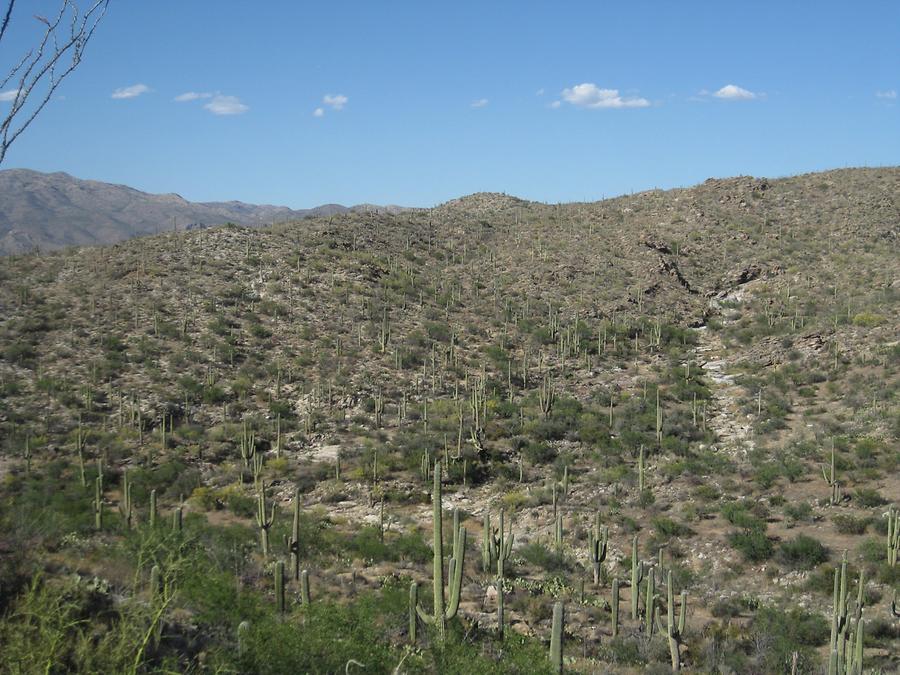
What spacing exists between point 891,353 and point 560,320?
1446 cm

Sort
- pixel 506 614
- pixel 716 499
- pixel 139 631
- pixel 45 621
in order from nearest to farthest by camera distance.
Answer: pixel 45 621
pixel 139 631
pixel 506 614
pixel 716 499

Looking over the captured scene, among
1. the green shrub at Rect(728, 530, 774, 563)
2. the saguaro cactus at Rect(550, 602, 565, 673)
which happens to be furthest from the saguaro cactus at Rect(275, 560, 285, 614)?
the green shrub at Rect(728, 530, 774, 563)

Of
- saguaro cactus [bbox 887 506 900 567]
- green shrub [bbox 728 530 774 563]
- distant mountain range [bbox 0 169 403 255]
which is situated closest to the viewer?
saguaro cactus [bbox 887 506 900 567]

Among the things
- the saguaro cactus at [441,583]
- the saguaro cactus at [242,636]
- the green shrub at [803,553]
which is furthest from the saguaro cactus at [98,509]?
the green shrub at [803,553]

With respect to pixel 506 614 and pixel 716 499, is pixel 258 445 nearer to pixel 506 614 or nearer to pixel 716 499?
pixel 506 614

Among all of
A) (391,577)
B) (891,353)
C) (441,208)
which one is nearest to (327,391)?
(391,577)

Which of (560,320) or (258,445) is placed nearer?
(258,445)

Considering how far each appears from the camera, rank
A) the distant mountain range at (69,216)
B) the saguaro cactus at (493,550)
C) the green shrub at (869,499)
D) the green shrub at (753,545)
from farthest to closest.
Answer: the distant mountain range at (69,216)
the green shrub at (869,499)
the green shrub at (753,545)
the saguaro cactus at (493,550)

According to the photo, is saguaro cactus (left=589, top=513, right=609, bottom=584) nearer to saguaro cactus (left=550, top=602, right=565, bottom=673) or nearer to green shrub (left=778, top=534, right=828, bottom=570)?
Answer: green shrub (left=778, top=534, right=828, bottom=570)

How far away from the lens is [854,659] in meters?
9.98

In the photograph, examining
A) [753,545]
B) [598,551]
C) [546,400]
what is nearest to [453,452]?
Result: [546,400]

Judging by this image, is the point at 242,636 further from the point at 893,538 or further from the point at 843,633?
the point at 893,538

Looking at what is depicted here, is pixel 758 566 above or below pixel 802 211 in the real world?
below

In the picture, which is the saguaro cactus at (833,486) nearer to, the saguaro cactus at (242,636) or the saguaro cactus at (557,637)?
the saguaro cactus at (557,637)
